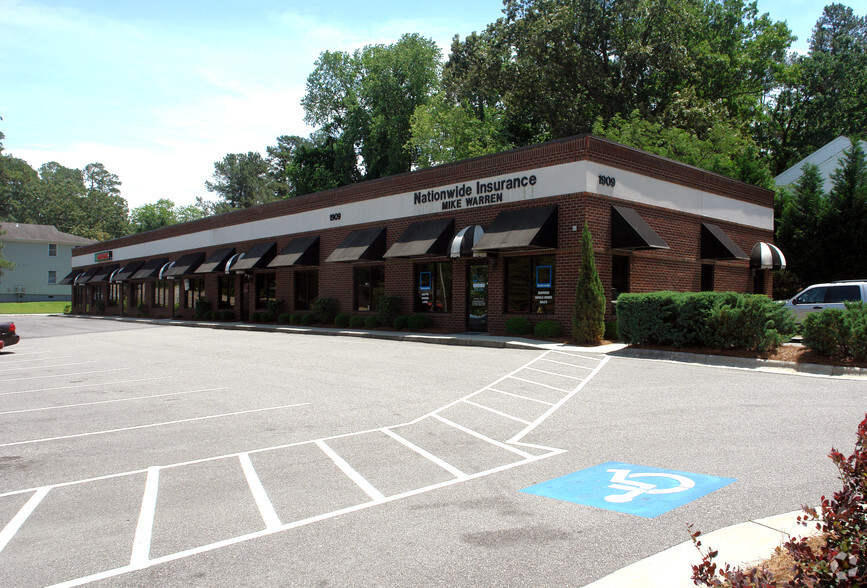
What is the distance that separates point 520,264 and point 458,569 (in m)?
17.8

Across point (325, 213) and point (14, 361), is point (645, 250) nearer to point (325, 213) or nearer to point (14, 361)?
point (325, 213)

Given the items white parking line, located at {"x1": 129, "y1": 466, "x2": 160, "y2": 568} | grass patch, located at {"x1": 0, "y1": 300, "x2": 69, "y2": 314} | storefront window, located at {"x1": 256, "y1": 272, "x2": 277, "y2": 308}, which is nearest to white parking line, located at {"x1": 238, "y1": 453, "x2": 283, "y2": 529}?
white parking line, located at {"x1": 129, "y1": 466, "x2": 160, "y2": 568}

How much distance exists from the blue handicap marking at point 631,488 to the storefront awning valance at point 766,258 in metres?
22.4

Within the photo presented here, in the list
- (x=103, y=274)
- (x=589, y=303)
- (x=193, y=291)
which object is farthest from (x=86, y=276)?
(x=589, y=303)

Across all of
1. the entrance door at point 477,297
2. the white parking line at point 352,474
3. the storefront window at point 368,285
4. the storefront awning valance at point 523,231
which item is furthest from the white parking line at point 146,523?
the storefront window at point 368,285

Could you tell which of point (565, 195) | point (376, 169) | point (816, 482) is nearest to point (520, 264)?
point (565, 195)

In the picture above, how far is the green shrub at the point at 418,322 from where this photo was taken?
23.3 metres

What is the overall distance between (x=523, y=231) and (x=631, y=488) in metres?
14.5

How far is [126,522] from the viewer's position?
482cm

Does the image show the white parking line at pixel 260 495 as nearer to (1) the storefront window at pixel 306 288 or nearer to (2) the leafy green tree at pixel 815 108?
(1) the storefront window at pixel 306 288

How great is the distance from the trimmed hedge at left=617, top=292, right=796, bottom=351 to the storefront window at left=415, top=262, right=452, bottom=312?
323 inches

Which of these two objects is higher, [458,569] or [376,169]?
[376,169]

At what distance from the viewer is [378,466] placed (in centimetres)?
631

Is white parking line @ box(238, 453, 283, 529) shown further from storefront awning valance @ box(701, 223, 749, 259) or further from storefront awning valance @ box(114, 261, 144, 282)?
storefront awning valance @ box(114, 261, 144, 282)
